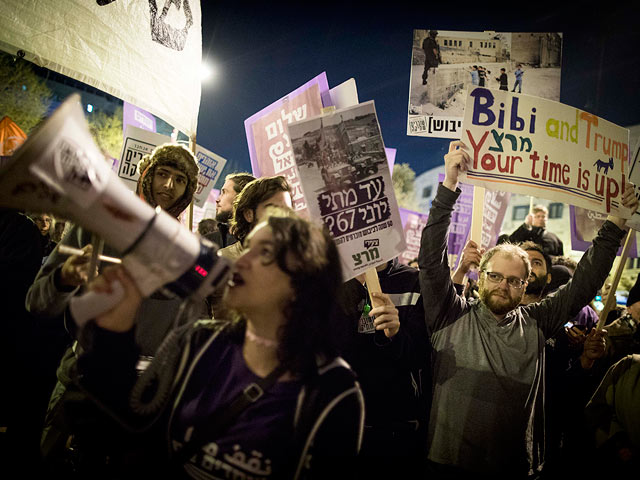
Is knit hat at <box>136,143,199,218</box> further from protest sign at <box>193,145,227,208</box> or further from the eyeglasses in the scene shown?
protest sign at <box>193,145,227,208</box>

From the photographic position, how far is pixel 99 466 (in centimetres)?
156

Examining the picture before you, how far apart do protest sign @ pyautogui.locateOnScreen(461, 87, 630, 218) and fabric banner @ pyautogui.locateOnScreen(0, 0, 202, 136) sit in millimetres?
2196

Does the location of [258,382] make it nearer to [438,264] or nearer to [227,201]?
[438,264]

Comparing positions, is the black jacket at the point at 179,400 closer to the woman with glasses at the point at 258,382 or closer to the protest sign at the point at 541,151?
the woman with glasses at the point at 258,382

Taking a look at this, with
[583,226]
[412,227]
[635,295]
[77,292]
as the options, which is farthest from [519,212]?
[77,292]

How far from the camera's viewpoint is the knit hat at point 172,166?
8.16 ft

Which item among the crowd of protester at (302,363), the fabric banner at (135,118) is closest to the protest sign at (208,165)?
the fabric banner at (135,118)

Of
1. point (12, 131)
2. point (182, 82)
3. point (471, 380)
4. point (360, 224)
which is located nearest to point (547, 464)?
point (471, 380)

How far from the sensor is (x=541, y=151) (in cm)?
332

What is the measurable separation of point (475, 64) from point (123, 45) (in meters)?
3.84

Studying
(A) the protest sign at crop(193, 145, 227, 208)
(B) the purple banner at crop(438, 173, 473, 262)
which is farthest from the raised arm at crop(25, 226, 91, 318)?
(B) the purple banner at crop(438, 173, 473, 262)

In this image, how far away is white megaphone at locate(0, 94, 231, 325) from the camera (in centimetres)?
100

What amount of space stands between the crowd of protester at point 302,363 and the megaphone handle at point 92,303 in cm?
2

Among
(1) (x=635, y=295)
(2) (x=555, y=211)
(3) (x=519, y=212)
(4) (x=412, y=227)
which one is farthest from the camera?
(3) (x=519, y=212)
